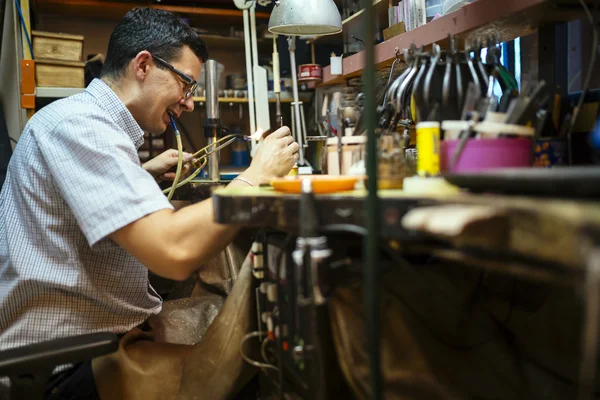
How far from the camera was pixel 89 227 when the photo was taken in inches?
53.0

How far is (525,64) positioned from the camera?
2.07m

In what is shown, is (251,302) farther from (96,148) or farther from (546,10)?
(546,10)

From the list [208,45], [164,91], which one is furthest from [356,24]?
[164,91]

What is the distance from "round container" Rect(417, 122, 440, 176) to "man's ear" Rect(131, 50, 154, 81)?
3.39ft

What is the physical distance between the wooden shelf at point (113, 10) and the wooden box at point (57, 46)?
0.48 meters

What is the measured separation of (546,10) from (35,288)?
154cm

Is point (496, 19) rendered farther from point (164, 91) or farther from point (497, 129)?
point (164, 91)

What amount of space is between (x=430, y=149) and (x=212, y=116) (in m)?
1.97

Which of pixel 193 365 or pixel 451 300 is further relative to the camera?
pixel 193 365

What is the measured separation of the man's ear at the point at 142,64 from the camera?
1.83 metres

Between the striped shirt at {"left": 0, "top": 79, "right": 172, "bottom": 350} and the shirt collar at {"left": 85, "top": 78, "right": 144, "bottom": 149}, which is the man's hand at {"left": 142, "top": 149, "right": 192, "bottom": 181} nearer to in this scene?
the shirt collar at {"left": 85, "top": 78, "right": 144, "bottom": 149}

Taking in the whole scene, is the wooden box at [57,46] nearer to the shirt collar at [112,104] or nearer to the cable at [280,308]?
the shirt collar at [112,104]

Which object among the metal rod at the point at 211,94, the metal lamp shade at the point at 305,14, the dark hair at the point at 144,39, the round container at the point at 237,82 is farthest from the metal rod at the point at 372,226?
the round container at the point at 237,82

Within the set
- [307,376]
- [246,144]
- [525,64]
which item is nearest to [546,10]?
[525,64]
